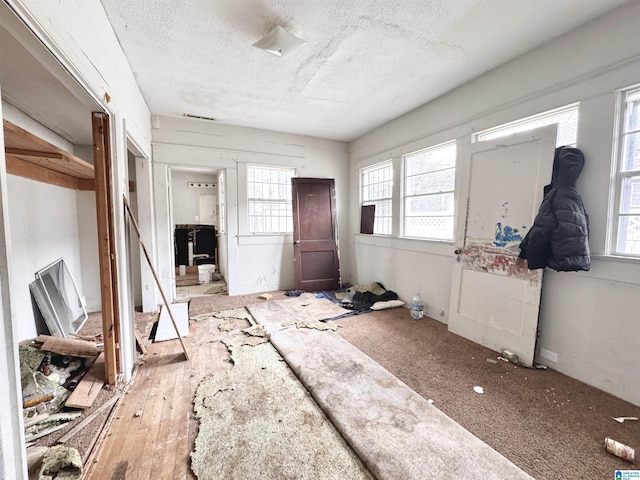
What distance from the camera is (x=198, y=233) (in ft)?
21.2

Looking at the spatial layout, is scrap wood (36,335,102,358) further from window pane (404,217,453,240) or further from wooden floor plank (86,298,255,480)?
window pane (404,217,453,240)

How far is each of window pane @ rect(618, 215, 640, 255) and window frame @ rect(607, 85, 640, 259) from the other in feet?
0.03

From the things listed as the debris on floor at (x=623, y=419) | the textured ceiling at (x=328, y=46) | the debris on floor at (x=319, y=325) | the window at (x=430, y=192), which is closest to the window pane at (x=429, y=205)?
the window at (x=430, y=192)

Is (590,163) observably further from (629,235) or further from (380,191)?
(380,191)

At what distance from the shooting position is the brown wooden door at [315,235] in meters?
4.68

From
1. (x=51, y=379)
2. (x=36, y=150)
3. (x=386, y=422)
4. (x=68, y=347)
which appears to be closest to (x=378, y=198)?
(x=386, y=422)

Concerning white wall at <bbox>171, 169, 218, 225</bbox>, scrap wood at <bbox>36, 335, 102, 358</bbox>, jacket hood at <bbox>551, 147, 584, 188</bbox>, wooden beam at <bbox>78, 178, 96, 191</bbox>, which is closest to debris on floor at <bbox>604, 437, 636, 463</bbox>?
jacket hood at <bbox>551, 147, 584, 188</bbox>

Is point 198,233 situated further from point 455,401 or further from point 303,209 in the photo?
point 455,401

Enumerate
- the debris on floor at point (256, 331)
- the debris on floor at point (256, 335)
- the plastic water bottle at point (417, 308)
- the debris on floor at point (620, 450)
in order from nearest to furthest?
the debris on floor at point (620, 450) < the debris on floor at point (256, 335) < the debris on floor at point (256, 331) < the plastic water bottle at point (417, 308)

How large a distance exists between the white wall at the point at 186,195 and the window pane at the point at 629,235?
664 cm

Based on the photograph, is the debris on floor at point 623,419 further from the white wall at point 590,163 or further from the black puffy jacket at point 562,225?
the black puffy jacket at point 562,225

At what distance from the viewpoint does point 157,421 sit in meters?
1.75

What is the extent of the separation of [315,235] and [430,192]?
2.06 metres

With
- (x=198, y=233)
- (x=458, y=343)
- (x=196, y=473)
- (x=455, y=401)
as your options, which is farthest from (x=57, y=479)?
(x=198, y=233)
